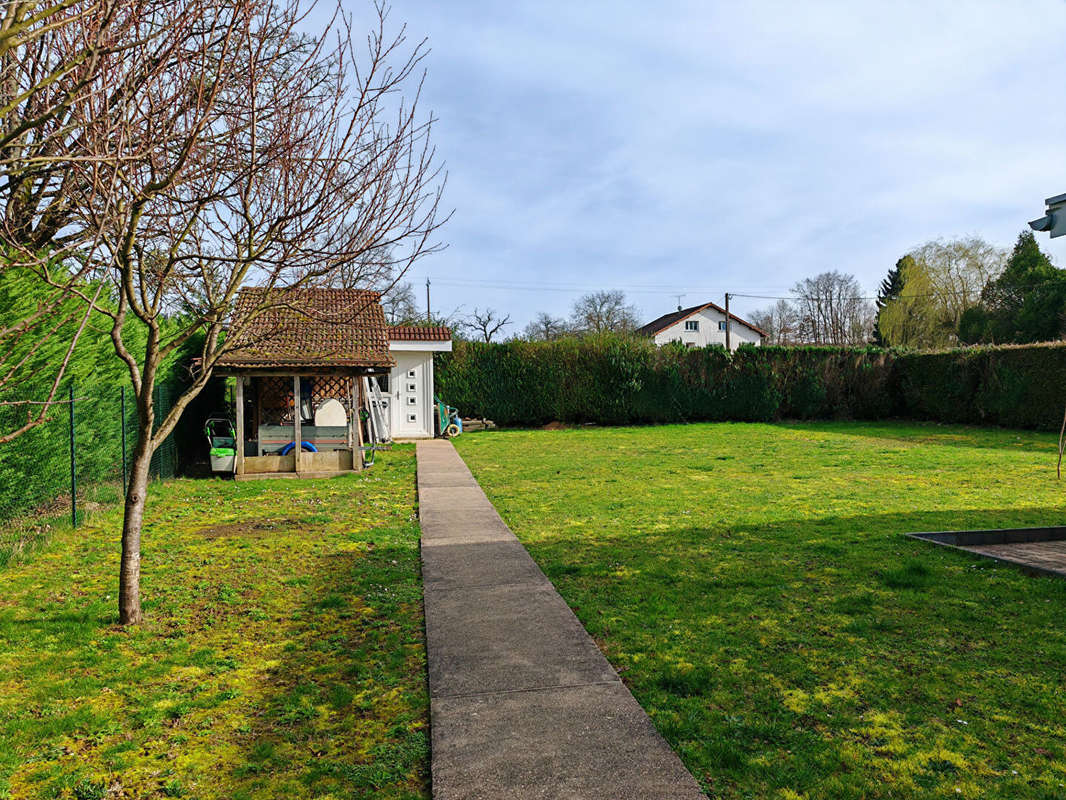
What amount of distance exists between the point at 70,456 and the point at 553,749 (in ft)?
25.5

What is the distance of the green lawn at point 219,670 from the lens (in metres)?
2.97

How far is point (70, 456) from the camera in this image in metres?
8.34

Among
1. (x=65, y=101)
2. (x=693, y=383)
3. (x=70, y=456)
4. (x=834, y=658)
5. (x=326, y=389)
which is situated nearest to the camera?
(x=65, y=101)

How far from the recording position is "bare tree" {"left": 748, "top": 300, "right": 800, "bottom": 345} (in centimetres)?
6112

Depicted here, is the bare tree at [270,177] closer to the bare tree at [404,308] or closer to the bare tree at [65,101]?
the bare tree at [65,101]

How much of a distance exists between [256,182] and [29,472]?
5053mm

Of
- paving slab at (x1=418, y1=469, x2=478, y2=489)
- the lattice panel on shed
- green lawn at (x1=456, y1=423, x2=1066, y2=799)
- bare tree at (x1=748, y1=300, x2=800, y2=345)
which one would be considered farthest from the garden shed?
bare tree at (x1=748, y1=300, x2=800, y2=345)

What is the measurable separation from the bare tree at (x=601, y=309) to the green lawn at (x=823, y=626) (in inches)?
1733

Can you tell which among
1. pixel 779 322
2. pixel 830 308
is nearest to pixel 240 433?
pixel 830 308

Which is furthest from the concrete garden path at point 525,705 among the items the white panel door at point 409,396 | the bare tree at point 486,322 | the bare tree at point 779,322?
the bare tree at point 779,322

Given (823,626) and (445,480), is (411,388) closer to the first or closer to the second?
(445,480)

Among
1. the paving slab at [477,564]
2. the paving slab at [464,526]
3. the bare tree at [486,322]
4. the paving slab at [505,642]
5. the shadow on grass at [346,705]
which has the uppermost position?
the bare tree at [486,322]

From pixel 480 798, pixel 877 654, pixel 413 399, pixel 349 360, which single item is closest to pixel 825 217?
pixel 413 399

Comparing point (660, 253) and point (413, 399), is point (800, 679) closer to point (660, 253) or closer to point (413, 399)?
point (413, 399)
